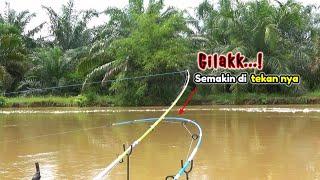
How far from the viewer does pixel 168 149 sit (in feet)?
30.1

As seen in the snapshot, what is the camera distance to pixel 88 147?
31.9 feet

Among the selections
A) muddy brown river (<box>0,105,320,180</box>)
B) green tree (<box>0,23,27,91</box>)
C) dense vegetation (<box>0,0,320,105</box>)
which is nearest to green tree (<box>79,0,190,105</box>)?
dense vegetation (<box>0,0,320,105</box>)

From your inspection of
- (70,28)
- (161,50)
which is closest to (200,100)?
(161,50)

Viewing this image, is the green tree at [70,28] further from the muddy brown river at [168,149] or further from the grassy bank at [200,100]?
the muddy brown river at [168,149]

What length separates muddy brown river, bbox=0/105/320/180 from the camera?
23.1ft

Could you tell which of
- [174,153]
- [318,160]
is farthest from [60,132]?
[318,160]

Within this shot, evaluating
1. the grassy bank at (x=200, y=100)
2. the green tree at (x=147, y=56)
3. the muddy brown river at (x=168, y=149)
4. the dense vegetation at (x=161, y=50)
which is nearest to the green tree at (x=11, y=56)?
the dense vegetation at (x=161, y=50)

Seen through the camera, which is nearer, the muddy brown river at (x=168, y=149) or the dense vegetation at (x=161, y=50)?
the muddy brown river at (x=168, y=149)

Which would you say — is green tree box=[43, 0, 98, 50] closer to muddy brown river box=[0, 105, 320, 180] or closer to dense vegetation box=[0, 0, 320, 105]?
dense vegetation box=[0, 0, 320, 105]

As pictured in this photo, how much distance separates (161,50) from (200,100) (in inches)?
116

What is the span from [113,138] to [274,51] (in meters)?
13.8

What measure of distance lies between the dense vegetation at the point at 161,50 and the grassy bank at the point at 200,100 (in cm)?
32

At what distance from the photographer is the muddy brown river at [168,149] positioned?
7.03 meters

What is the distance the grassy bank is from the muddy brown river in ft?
24.8
